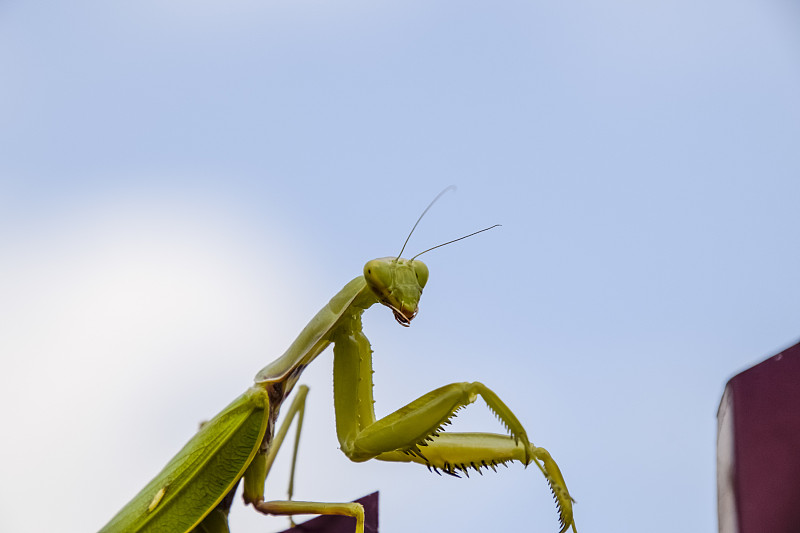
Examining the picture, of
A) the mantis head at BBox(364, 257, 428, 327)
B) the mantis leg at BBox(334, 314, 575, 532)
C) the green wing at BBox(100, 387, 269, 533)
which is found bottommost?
the mantis leg at BBox(334, 314, 575, 532)

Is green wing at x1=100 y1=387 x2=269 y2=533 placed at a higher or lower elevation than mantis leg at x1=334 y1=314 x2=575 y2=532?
higher

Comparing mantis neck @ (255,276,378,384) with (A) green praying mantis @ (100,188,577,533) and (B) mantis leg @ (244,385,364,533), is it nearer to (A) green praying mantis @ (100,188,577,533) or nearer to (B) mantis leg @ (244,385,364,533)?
(A) green praying mantis @ (100,188,577,533)

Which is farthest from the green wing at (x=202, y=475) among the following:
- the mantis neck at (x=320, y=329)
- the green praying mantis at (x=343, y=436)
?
the mantis neck at (x=320, y=329)

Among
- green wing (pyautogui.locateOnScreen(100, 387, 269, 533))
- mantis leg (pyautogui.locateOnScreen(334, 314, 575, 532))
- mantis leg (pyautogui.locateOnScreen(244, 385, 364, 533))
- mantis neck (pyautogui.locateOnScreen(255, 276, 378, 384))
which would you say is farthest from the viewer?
mantis neck (pyautogui.locateOnScreen(255, 276, 378, 384))

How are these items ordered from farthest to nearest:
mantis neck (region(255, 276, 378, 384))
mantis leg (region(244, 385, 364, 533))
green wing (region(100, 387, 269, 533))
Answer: mantis neck (region(255, 276, 378, 384)), green wing (region(100, 387, 269, 533)), mantis leg (region(244, 385, 364, 533))

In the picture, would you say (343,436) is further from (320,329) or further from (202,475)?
(202,475)

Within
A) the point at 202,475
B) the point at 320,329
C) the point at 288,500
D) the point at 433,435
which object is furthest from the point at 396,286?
the point at 202,475

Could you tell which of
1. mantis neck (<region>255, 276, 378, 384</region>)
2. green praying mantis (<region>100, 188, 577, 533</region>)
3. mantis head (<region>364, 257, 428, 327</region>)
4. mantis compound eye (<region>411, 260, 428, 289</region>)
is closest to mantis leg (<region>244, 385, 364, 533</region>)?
green praying mantis (<region>100, 188, 577, 533</region>)
